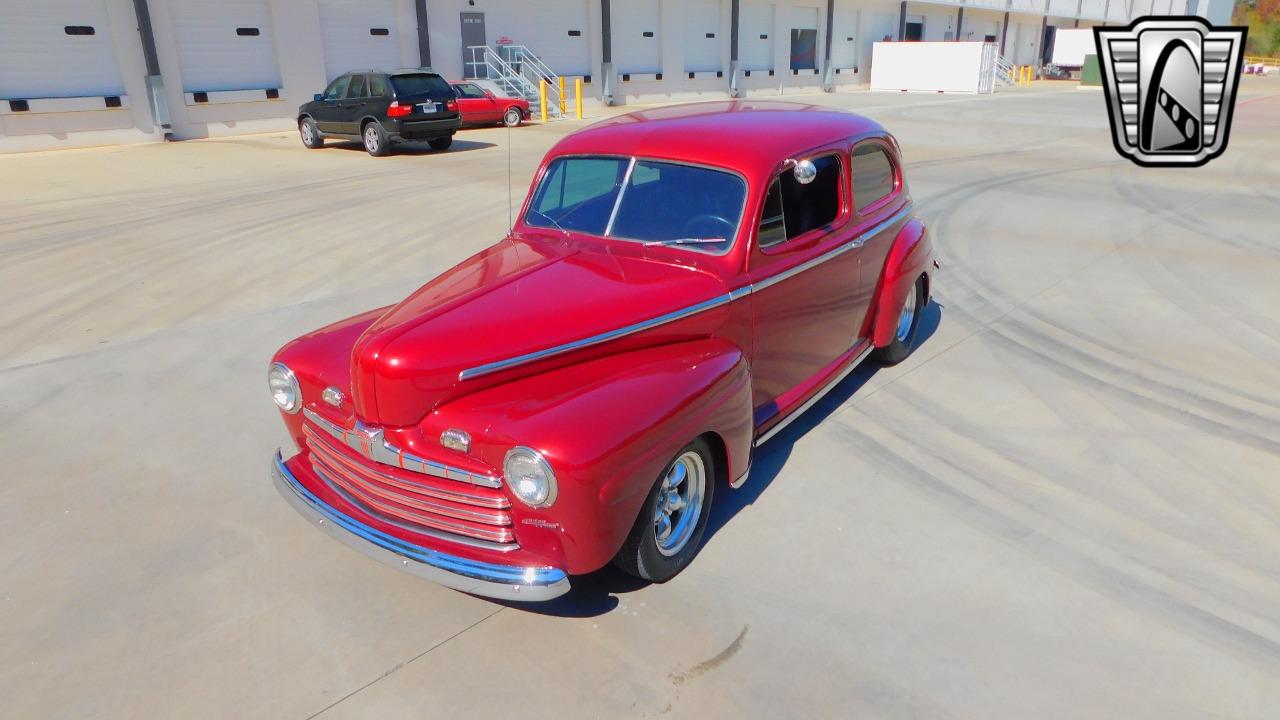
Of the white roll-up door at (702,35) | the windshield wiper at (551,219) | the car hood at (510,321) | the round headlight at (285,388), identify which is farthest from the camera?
the white roll-up door at (702,35)

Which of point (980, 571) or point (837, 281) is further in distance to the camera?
point (837, 281)

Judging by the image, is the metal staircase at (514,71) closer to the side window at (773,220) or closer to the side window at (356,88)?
the side window at (356,88)

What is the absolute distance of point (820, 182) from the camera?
4.61 metres

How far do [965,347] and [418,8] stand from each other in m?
22.6

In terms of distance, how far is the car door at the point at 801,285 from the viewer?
13.5ft

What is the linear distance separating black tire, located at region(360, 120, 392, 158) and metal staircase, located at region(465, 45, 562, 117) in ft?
29.6

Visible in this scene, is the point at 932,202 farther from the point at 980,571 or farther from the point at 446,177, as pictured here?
the point at 980,571

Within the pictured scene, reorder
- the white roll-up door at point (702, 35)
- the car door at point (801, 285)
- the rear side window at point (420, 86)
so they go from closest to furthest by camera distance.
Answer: the car door at point (801, 285)
the rear side window at point (420, 86)
the white roll-up door at point (702, 35)

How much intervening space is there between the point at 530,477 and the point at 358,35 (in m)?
23.7

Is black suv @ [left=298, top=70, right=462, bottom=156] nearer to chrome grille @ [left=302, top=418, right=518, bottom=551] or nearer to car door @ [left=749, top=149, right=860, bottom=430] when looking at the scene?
car door @ [left=749, top=149, right=860, bottom=430]

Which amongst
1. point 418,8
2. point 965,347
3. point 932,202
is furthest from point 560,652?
point 418,8

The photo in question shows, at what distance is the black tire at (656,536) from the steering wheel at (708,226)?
1089 mm

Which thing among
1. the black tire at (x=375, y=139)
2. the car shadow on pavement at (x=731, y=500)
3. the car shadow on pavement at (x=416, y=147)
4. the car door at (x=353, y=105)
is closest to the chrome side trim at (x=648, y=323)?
the car shadow on pavement at (x=731, y=500)

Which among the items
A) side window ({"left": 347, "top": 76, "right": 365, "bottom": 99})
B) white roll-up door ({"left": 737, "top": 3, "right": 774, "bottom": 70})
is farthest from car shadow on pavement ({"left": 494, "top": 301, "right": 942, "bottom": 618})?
white roll-up door ({"left": 737, "top": 3, "right": 774, "bottom": 70})
